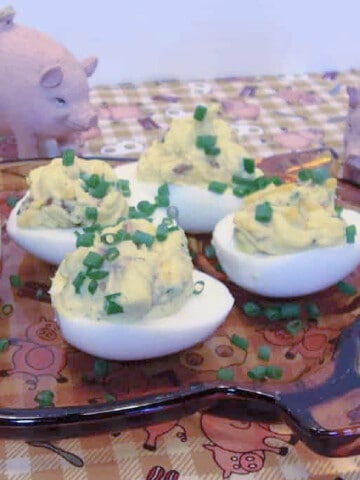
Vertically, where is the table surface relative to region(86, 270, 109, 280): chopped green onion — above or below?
below

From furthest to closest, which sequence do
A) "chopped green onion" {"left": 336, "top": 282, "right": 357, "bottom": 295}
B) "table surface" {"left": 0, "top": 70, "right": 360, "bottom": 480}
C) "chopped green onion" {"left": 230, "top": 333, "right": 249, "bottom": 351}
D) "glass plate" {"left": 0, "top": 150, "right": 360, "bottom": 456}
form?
"chopped green onion" {"left": 336, "top": 282, "right": 357, "bottom": 295} < "chopped green onion" {"left": 230, "top": 333, "right": 249, "bottom": 351} < "table surface" {"left": 0, "top": 70, "right": 360, "bottom": 480} < "glass plate" {"left": 0, "top": 150, "right": 360, "bottom": 456}

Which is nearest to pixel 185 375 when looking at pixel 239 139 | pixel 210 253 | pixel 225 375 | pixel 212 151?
pixel 225 375

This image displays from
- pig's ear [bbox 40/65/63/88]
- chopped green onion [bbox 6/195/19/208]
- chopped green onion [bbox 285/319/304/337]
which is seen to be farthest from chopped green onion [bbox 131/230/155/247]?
pig's ear [bbox 40/65/63/88]

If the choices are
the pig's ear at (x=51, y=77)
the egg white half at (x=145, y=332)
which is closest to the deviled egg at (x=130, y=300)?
the egg white half at (x=145, y=332)

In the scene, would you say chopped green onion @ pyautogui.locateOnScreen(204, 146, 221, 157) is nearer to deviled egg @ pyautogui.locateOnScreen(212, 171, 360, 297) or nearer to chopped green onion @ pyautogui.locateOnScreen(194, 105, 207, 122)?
chopped green onion @ pyautogui.locateOnScreen(194, 105, 207, 122)

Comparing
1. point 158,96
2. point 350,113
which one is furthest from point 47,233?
point 158,96

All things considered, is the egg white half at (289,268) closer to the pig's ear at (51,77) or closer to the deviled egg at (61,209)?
the deviled egg at (61,209)

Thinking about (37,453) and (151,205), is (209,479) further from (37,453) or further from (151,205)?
(151,205)
